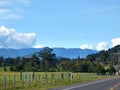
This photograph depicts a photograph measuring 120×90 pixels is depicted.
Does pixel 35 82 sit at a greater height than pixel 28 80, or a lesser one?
lesser

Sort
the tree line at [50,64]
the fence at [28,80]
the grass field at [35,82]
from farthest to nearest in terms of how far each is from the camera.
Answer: the tree line at [50,64]
the fence at [28,80]
the grass field at [35,82]

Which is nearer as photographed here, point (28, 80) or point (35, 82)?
point (35, 82)

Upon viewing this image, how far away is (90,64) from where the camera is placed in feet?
474

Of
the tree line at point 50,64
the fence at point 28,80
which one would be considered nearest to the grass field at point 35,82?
the fence at point 28,80

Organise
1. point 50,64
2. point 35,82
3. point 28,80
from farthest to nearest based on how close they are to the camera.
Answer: point 50,64, point 28,80, point 35,82

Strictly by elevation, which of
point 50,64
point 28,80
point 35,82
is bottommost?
point 35,82

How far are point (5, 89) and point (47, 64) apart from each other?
431 ft

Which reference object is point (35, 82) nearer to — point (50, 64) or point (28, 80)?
point (28, 80)

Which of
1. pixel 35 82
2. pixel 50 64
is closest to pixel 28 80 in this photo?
pixel 35 82

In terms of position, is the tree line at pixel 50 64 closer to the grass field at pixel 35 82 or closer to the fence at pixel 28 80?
the fence at pixel 28 80

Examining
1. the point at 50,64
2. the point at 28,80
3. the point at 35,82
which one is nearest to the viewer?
the point at 35,82

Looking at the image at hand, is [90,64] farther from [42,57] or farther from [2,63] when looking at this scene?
[2,63]

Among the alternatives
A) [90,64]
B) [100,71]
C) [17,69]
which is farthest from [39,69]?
[100,71]

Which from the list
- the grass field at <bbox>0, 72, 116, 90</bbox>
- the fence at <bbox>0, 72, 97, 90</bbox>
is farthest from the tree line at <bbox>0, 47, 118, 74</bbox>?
the grass field at <bbox>0, 72, 116, 90</bbox>
